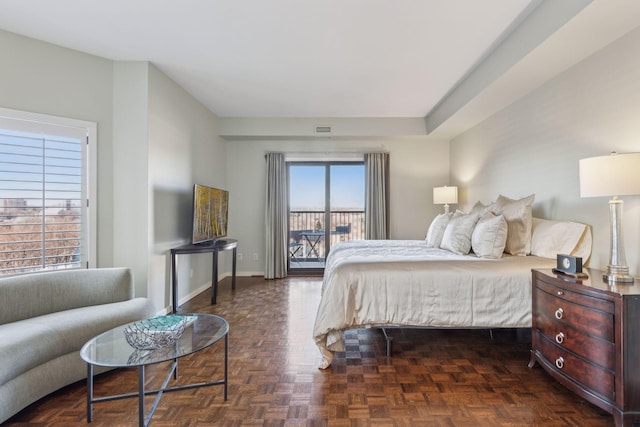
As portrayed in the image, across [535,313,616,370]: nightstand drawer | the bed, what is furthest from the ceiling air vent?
[535,313,616,370]: nightstand drawer

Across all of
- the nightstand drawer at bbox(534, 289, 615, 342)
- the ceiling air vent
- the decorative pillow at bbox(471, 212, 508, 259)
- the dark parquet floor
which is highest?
the ceiling air vent

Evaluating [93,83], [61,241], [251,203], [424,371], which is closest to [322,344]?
[424,371]

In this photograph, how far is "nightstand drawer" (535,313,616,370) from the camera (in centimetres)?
157

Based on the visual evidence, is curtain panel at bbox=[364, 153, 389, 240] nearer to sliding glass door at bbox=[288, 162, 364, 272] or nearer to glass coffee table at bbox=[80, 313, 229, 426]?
sliding glass door at bbox=[288, 162, 364, 272]

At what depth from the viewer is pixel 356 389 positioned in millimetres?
1979

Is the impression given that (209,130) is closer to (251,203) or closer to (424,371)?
(251,203)

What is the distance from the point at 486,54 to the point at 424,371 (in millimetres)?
2848

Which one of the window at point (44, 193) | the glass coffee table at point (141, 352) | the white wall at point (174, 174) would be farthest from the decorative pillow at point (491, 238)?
the window at point (44, 193)

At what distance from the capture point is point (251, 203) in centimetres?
541

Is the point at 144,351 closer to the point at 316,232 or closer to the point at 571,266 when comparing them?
the point at 571,266

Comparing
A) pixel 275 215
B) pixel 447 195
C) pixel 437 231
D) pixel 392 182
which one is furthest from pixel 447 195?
pixel 275 215

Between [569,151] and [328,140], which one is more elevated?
[328,140]

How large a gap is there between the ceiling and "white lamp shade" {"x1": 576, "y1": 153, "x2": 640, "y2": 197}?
0.89m

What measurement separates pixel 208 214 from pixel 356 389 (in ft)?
9.17
